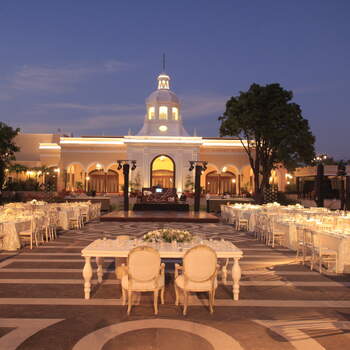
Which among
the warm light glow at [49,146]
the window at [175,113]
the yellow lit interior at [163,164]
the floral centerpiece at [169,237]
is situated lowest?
the floral centerpiece at [169,237]

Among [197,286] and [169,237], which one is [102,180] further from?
[197,286]

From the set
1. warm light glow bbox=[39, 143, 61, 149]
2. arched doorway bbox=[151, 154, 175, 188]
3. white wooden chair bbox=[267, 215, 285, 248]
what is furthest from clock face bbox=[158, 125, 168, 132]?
white wooden chair bbox=[267, 215, 285, 248]

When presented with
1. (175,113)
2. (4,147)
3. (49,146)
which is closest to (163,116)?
(175,113)

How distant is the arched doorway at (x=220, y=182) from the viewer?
3988cm

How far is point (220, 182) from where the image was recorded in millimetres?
40094

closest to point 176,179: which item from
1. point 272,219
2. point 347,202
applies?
point 347,202

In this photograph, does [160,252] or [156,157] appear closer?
[160,252]

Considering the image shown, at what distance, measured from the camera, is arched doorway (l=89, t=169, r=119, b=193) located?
39938 mm

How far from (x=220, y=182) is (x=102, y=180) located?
11.6 metres

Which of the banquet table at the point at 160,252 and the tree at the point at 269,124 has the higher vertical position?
the tree at the point at 269,124

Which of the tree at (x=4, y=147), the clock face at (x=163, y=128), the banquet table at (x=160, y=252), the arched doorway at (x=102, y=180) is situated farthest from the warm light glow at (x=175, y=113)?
the banquet table at (x=160, y=252)

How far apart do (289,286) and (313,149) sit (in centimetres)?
2300

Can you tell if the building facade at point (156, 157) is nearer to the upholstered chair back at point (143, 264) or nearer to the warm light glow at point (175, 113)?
the warm light glow at point (175, 113)

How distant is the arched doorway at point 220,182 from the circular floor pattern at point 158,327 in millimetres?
34608
